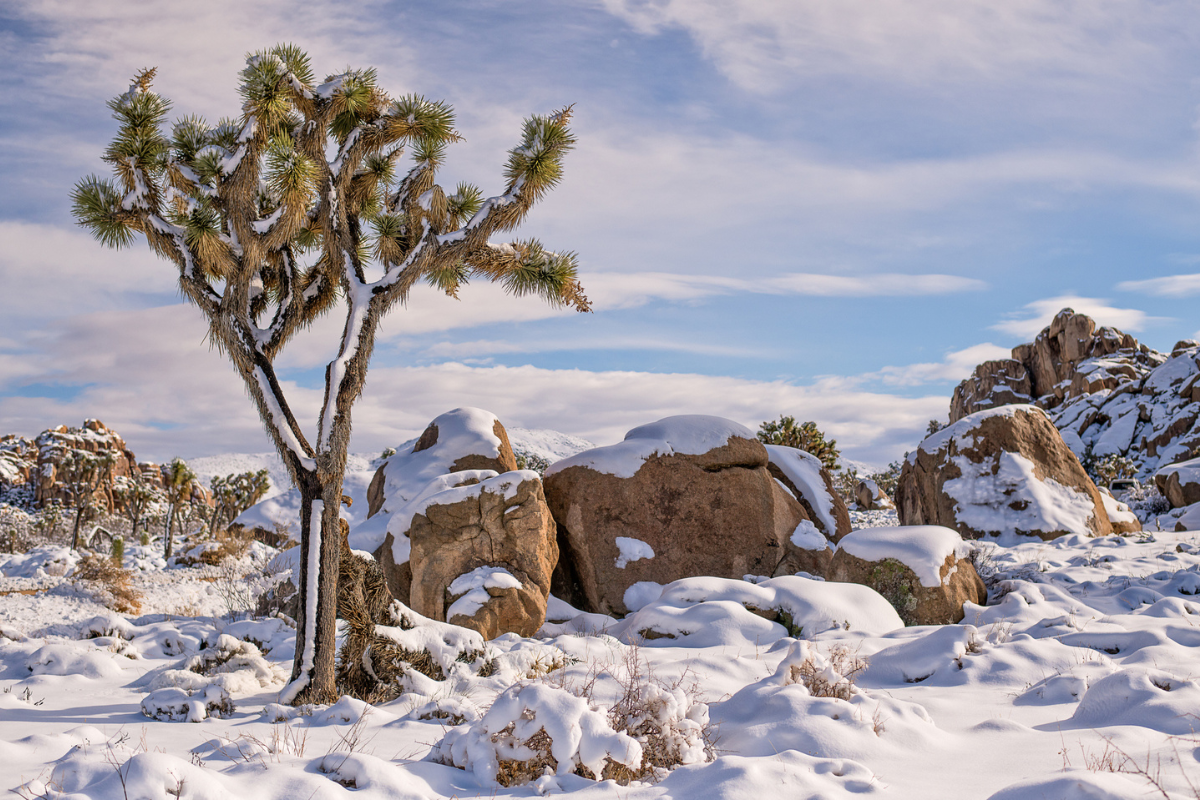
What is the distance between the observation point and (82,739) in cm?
512

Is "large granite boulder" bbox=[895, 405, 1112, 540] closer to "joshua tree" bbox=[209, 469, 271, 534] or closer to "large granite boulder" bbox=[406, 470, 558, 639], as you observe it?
"large granite boulder" bbox=[406, 470, 558, 639]

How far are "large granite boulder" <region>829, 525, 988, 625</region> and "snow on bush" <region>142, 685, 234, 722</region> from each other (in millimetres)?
8413

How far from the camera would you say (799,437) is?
33.9 meters

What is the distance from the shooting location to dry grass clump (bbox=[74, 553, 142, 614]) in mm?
14250

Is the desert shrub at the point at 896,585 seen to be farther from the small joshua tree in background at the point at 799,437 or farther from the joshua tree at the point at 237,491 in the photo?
the joshua tree at the point at 237,491

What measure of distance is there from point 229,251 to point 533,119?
10.8ft

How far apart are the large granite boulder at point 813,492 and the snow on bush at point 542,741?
11.1 metres

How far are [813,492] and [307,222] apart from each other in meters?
11.1

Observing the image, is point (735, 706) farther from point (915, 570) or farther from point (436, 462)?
point (436, 462)

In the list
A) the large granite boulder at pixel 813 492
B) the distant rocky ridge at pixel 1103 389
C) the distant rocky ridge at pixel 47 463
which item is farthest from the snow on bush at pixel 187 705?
the distant rocky ridge at pixel 47 463

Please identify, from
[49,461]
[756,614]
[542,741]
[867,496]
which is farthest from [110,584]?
[49,461]

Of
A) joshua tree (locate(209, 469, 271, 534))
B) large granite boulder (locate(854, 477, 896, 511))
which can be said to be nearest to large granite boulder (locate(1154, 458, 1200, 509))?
large granite boulder (locate(854, 477, 896, 511))

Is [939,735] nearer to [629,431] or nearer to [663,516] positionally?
[663,516]

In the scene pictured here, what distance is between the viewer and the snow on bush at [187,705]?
20.9 feet
